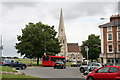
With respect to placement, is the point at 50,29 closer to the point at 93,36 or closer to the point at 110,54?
the point at 110,54

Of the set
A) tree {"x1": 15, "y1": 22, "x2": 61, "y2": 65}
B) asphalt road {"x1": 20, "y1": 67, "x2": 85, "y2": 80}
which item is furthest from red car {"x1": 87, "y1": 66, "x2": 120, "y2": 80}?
tree {"x1": 15, "y1": 22, "x2": 61, "y2": 65}

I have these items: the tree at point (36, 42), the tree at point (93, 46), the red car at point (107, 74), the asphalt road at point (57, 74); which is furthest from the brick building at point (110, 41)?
the red car at point (107, 74)

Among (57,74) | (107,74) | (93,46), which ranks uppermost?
(93,46)

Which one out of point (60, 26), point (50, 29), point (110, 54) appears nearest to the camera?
point (110, 54)

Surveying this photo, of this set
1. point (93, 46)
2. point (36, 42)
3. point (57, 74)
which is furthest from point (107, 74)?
point (93, 46)

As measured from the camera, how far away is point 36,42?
67875mm

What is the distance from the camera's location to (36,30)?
6900 cm

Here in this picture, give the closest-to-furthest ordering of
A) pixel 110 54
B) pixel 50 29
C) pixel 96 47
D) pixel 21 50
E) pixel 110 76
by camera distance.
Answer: pixel 110 76 → pixel 110 54 → pixel 21 50 → pixel 50 29 → pixel 96 47

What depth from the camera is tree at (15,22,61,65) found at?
67500mm

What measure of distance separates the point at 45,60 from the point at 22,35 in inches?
465

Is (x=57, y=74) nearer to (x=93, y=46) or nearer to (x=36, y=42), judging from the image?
(x=36, y=42)

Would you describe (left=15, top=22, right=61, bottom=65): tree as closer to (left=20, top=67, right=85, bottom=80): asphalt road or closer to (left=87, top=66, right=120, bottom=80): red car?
(left=20, top=67, right=85, bottom=80): asphalt road

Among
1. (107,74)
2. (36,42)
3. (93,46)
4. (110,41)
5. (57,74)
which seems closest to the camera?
(107,74)

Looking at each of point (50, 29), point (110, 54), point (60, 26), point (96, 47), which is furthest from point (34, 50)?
point (60, 26)
